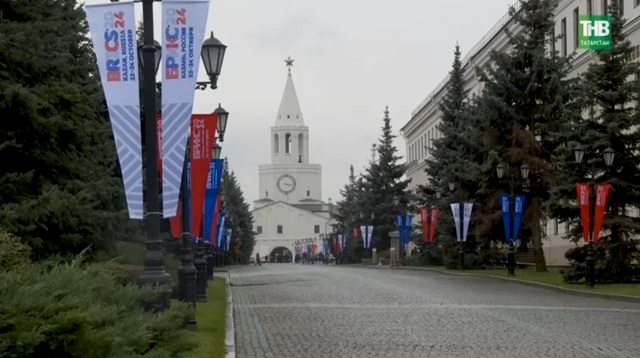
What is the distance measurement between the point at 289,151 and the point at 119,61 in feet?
600

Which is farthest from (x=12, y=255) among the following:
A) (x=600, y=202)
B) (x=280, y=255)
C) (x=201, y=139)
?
(x=280, y=255)

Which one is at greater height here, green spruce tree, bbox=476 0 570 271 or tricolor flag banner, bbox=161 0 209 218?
green spruce tree, bbox=476 0 570 271

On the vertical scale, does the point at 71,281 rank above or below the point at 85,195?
below

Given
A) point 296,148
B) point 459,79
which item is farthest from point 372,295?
point 296,148

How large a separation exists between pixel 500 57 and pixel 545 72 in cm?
199

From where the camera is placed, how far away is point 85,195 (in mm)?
16047

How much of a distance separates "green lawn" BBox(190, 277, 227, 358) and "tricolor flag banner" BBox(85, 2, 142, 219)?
2.71 m

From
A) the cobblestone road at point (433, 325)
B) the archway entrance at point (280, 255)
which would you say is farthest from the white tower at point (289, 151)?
the cobblestone road at point (433, 325)

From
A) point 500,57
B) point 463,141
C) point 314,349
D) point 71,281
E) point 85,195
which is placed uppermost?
point 500,57

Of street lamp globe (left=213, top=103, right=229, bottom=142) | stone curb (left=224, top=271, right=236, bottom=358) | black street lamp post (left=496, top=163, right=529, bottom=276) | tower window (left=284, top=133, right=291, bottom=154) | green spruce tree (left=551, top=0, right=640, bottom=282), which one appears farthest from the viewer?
tower window (left=284, top=133, right=291, bottom=154)

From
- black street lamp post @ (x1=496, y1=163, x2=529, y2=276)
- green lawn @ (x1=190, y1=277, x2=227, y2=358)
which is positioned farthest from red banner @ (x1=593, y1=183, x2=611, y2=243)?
green lawn @ (x1=190, y1=277, x2=227, y2=358)

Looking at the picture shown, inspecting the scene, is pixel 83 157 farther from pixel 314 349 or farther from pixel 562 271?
pixel 562 271

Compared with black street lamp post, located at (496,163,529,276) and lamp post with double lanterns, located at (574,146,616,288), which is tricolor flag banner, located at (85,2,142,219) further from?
black street lamp post, located at (496,163,529,276)

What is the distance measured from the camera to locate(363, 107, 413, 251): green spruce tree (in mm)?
83250
